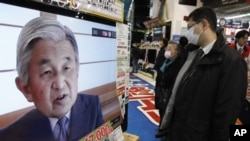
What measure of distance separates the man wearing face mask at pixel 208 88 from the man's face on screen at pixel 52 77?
1.21m

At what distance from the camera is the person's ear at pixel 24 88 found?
0.77 metres

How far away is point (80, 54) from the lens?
1028mm

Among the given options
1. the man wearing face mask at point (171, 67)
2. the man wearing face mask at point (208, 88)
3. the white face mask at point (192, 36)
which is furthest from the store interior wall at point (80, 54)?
the man wearing face mask at point (171, 67)

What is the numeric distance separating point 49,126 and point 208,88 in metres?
1.34

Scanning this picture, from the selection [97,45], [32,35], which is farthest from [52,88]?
[97,45]

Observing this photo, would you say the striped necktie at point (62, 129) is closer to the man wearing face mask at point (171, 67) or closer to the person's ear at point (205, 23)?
the person's ear at point (205, 23)

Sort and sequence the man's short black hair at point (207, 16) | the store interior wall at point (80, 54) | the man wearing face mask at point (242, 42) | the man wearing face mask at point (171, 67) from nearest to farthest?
the store interior wall at point (80, 54) → the man's short black hair at point (207, 16) → the man wearing face mask at point (171, 67) → the man wearing face mask at point (242, 42)

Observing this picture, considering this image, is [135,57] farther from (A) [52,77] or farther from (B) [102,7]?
(A) [52,77]

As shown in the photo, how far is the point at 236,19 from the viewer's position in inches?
487

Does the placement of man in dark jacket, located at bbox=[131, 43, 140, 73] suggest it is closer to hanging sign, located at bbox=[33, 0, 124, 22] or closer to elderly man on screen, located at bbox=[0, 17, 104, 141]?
hanging sign, located at bbox=[33, 0, 124, 22]

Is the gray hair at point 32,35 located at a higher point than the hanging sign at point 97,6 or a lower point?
lower

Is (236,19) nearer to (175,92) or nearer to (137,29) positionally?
(137,29)

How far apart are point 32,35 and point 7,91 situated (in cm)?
21

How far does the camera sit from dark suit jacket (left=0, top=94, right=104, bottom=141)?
78cm
